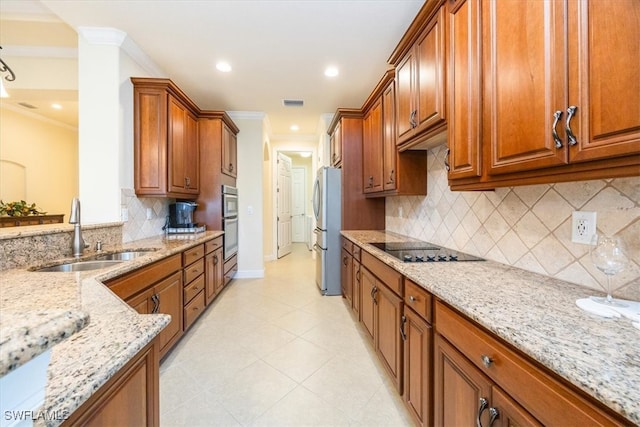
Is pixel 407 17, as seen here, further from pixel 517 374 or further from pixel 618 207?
pixel 517 374

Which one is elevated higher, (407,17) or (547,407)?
(407,17)

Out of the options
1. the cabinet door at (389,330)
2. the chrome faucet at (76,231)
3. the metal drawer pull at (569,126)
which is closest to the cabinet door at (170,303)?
the chrome faucet at (76,231)

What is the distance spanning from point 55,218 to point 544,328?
7002mm

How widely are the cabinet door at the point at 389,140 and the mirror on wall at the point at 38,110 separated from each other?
301 cm

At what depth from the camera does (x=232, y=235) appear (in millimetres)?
3986

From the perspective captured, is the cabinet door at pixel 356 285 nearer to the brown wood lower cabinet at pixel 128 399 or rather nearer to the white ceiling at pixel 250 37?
the brown wood lower cabinet at pixel 128 399

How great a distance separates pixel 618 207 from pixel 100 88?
3.45 metres

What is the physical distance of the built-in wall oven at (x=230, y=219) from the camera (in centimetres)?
365

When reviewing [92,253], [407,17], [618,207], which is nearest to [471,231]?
[618,207]

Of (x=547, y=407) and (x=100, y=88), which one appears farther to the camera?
(x=100, y=88)

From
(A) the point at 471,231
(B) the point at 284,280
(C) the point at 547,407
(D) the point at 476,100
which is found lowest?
(B) the point at 284,280

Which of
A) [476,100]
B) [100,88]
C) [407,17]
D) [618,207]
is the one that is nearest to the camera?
[618,207]

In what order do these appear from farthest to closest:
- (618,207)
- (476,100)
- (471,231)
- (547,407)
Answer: (471,231)
(476,100)
(618,207)
(547,407)

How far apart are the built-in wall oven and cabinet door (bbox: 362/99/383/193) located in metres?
1.89
